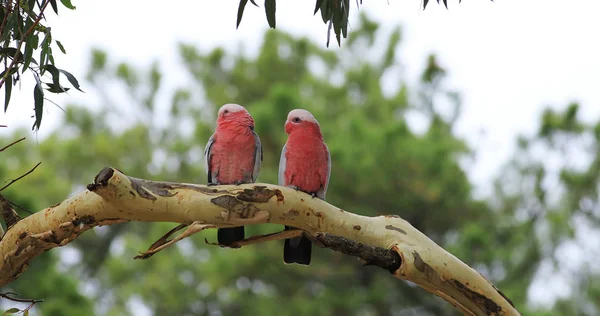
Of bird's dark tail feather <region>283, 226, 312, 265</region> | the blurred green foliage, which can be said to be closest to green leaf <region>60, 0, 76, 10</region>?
bird's dark tail feather <region>283, 226, 312, 265</region>

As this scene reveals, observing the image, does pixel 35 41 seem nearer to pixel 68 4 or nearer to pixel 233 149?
pixel 68 4

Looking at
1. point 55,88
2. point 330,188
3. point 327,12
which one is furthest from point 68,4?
point 330,188

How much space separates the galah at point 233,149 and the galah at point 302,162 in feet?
0.50

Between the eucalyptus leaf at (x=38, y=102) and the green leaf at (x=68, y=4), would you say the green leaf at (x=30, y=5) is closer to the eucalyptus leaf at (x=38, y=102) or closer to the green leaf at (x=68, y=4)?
the green leaf at (x=68, y=4)

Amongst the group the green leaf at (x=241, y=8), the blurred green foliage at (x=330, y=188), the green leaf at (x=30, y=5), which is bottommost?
the blurred green foliage at (x=330, y=188)

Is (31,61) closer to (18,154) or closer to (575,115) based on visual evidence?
(575,115)

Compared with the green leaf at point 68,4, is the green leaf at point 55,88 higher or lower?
lower

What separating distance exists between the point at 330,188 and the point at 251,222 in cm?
568

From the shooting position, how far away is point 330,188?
336 inches

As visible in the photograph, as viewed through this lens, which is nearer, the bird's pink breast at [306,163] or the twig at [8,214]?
the twig at [8,214]

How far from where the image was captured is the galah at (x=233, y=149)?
3.46m

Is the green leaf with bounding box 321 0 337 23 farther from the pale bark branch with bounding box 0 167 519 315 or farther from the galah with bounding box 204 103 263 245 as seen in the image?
the pale bark branch with bounding box 0 167 519 315

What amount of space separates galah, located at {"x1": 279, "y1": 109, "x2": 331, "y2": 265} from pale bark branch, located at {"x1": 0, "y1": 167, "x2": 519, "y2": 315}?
0.34 m

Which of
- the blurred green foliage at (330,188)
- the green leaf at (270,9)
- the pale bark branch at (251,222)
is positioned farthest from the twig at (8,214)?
the blurred green foliage at (330,188)
